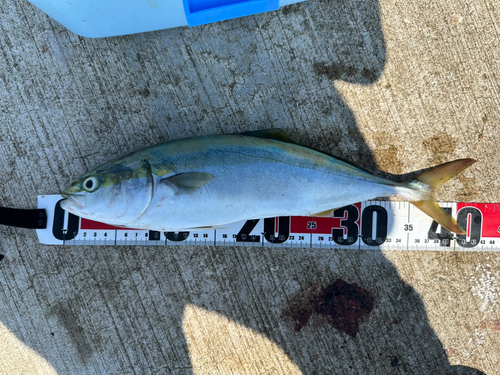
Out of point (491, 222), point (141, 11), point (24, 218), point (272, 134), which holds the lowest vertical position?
point (491, 222)

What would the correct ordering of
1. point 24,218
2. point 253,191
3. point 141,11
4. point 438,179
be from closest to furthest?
point 253,191 < point 141,11 < point 438,179 < point 24,218

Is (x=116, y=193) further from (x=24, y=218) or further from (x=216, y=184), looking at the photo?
(x=24, y=218)

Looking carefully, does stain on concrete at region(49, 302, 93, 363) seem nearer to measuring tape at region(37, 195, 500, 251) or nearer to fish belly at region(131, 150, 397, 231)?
measuring tape at region(37, 195, 500, 251)

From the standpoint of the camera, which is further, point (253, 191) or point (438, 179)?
point (438, 179)

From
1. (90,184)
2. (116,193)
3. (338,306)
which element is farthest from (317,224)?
(90,184)

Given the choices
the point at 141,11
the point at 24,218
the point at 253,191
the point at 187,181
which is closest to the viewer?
the point at 187,181

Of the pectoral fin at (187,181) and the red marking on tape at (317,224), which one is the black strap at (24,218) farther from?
the red marking on tape at (317,224)
